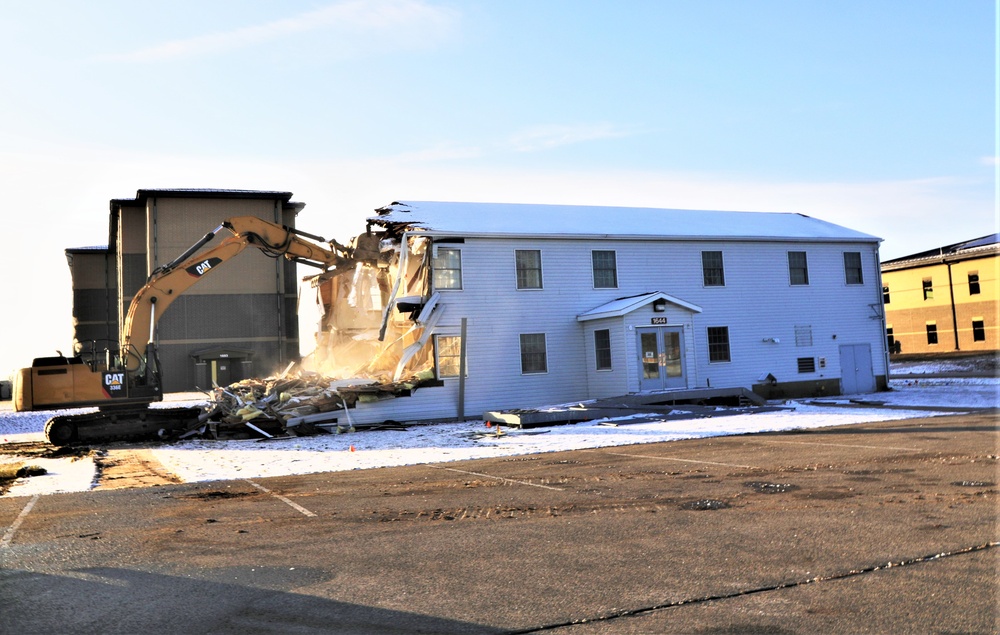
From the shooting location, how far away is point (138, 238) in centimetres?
5381

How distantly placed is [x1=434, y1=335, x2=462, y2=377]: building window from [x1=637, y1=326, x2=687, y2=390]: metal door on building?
234 inches

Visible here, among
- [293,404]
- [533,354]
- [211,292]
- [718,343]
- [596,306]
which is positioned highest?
[211,292]

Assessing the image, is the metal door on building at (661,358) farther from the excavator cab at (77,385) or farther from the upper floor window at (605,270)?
the excavator cab at (77,385)

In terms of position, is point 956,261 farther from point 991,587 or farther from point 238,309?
point 991,587

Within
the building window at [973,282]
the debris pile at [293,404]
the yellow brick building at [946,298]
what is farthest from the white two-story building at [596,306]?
the building window at [973,282]

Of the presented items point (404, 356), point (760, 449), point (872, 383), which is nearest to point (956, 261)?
point (872, 383)

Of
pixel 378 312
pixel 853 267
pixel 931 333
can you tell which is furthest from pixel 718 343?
pixel 931 333

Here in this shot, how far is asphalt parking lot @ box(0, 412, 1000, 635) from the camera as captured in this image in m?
5.80

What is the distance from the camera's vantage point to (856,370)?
32719 mm

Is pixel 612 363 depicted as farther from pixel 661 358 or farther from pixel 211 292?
pixel 211 292

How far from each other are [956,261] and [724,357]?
3422 centimetres

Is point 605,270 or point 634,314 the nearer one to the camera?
point 634,314

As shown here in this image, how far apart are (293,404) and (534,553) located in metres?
17.4

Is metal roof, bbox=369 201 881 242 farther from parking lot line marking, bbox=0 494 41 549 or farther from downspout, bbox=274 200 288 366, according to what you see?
downspout, bbox=274 200 288 366
